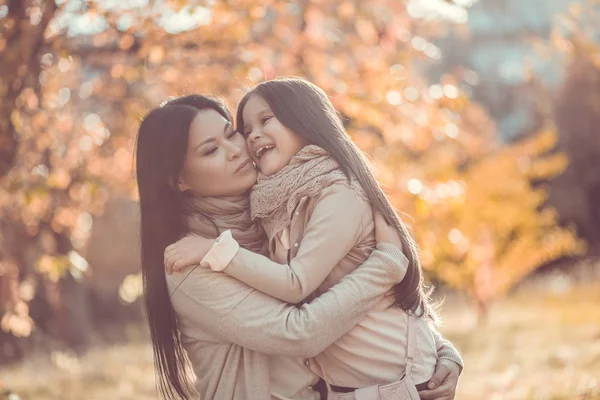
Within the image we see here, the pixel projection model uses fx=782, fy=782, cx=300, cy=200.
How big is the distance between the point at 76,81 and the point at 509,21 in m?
37.6

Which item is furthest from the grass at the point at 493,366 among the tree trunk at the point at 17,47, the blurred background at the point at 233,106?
the tree trunk at the point at 17,47

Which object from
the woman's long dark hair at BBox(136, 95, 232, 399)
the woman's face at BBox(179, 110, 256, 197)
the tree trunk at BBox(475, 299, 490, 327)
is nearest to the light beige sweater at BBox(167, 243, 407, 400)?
the woman's long dark hair at BBox(136, 95, 232, 399)

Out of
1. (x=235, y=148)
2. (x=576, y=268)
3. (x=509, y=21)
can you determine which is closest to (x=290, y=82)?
(x=235, y=148)

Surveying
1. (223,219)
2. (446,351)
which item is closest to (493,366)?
(446,351)

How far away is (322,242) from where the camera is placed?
94.4 inches

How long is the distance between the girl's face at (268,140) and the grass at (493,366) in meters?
3.33

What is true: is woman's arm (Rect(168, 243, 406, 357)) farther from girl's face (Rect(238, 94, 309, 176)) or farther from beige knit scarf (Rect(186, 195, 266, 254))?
girl's face (Rect(238, 94, 309, 176))

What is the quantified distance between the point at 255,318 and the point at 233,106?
12.4 feet

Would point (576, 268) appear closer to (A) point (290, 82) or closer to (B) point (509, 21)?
(A) point (290, 82)

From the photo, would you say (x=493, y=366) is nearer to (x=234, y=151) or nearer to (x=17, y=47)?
(x=17, y=47)

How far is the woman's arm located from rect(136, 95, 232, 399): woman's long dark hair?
17 cm

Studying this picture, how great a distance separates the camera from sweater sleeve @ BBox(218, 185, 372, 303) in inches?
93.4

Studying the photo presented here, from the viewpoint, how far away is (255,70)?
5.20m

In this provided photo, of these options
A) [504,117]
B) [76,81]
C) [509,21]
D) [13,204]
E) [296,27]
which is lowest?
[509,21]
